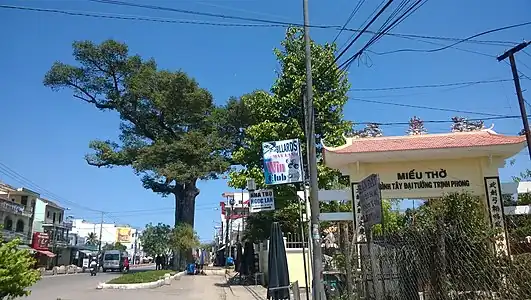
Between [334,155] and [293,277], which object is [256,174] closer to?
[293,277]

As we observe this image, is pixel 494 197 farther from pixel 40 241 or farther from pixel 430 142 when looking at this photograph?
pixel 40 241

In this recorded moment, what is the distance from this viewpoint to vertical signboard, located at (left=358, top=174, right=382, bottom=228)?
646cm

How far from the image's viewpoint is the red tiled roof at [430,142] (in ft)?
41.7

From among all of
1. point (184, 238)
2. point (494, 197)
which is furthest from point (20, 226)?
point (494, 197)

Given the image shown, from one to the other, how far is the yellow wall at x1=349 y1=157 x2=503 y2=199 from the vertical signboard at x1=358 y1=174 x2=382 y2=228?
6414mm

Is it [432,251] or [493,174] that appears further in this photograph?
[493,174]

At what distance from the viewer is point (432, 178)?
13312 millimetres

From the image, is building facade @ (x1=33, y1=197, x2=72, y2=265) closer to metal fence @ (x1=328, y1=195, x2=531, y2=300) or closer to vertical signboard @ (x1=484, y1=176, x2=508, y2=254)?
vertical signboard @ (x1=484, y1=176, x2=508, y2=254)

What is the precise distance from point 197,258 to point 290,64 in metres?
24.7

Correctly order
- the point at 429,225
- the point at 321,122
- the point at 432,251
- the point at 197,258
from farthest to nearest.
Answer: the point at 197,258, the point at 321,122, the point at 429,225, the point at 432,251

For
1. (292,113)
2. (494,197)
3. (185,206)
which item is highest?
(292,113)

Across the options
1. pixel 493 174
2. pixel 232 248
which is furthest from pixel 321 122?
pixel 232 248

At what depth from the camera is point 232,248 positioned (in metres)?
54.5

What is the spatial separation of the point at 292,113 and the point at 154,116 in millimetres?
18645
